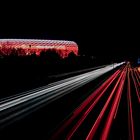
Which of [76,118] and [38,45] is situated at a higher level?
[38,45]

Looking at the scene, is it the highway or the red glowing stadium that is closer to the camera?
the highway

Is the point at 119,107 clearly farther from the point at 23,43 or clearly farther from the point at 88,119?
the point at 23,43

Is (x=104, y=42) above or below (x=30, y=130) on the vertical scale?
above

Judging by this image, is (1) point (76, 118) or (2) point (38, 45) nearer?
(1) point (76, 118)

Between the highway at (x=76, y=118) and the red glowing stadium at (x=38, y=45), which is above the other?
the red glowing stadium at (x=38, y=45)

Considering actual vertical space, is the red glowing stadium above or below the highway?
above

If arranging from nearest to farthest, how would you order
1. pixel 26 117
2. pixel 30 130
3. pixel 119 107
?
pixel 30 130 < pixel 26 117 < pixel 119 107

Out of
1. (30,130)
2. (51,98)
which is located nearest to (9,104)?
(51,98)

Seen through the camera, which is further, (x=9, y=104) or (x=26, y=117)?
(x=9, y=104)

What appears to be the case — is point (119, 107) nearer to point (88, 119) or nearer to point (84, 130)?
point (88, 119)

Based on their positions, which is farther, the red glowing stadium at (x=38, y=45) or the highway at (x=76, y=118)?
the red glowing stadium at (x=38, y=45)

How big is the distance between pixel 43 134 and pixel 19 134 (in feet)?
2.33

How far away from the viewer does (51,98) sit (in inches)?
556

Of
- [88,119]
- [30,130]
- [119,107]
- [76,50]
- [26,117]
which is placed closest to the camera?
[30,130]
